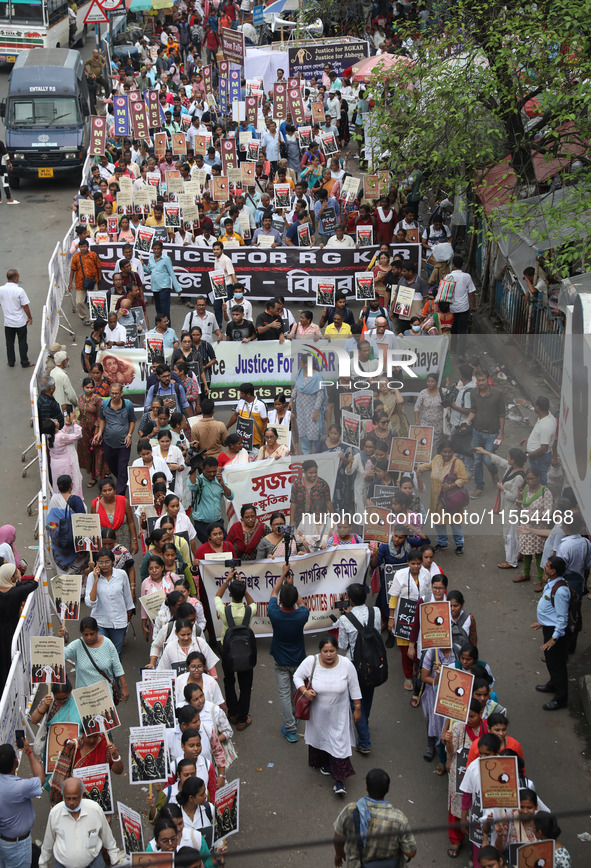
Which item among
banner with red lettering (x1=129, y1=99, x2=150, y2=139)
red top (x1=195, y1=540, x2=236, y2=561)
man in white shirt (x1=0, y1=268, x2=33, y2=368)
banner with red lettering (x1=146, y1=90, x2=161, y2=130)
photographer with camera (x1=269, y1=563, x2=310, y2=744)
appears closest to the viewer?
photographer with camera (x1=269, y1=563, x2=310, y2=744)

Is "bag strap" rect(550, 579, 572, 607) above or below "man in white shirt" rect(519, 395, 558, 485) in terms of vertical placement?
below

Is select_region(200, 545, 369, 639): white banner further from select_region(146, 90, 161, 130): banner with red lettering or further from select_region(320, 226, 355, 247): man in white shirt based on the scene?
select_region(146, 90, 161, 130): banner with red lettering

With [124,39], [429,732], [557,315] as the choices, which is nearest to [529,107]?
[557,315]

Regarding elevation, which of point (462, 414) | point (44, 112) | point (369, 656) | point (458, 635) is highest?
point (44, 112)

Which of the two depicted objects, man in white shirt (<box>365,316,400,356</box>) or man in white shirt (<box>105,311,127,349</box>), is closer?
man in white shirt (<box>365,316,400,356</box>)

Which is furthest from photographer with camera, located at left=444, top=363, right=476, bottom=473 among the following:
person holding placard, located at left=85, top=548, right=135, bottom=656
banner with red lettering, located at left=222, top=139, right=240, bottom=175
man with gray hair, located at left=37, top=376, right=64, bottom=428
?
banner with red lettering, located at left=222, top=139, right=240, bottom=175

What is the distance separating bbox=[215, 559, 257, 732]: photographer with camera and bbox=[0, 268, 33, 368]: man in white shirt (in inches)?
313

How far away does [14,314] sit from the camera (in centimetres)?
1573

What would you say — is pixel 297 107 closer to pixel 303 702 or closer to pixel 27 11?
pixel 27 11

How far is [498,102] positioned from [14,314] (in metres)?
7.40

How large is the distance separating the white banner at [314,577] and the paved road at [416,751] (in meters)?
0.38

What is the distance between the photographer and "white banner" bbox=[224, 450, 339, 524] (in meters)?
10.9

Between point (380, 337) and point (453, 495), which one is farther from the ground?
point (380, 337)

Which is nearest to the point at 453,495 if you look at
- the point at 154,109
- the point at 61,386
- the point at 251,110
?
the point at 61,386
